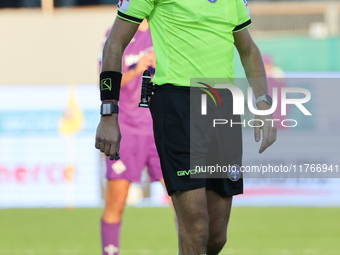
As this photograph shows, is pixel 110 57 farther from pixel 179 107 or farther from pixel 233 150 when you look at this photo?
pixel 233 150

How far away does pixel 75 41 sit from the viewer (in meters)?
13.5

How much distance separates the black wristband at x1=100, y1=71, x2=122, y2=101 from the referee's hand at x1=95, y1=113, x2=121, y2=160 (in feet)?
0.42

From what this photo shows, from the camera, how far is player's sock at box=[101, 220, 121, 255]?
6375mm

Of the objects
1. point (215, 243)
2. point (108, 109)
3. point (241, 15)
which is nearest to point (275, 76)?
point (241, 15)

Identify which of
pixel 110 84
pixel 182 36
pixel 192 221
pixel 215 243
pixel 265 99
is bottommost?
pixel 215 243

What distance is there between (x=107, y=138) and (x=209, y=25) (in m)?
0.88

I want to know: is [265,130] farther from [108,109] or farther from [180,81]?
[108,109]

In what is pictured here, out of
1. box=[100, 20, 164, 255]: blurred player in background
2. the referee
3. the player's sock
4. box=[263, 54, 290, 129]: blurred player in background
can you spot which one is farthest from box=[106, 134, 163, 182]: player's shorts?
box=[263, 54, 290, 129]: blurred player in background

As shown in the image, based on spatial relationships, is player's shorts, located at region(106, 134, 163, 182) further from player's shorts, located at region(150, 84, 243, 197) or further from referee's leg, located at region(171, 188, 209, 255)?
referee's leg, located at region(171, 188, 209, 255)

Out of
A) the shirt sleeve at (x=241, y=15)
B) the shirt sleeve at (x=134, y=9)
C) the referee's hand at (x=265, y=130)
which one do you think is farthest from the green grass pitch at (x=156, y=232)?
the shirt sleeve at (x=134, y=9)

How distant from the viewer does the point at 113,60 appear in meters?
4.43

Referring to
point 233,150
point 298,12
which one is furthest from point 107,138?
point 298,12

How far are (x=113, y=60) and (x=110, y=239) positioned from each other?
7.63 ft

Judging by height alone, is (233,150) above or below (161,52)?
below
